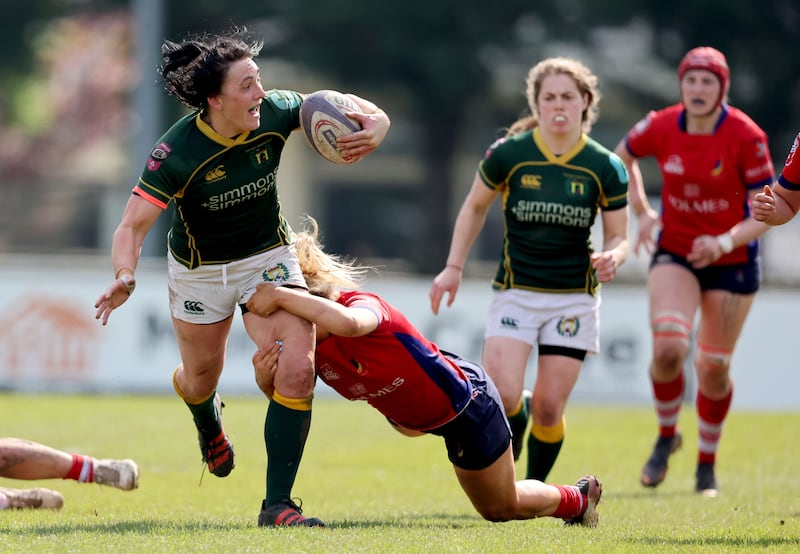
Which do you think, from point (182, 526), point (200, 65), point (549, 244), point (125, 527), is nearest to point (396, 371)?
point (182, 526)

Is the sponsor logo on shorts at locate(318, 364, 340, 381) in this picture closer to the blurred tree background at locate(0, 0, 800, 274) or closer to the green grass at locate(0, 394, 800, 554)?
the green grass at locate(0, 394, 800, 554)

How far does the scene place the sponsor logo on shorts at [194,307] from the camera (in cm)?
645

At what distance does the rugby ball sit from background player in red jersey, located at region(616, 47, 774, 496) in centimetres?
282

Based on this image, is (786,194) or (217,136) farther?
(786,194)

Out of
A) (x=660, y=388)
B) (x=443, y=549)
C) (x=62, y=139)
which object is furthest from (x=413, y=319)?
(x=62, y=139)

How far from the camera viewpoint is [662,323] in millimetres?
8141

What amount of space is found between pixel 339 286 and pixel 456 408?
791 mm

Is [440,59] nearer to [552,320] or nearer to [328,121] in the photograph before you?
[552,320]

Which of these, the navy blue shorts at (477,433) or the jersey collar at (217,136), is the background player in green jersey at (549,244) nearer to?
the navy blue shorts at (477,433)

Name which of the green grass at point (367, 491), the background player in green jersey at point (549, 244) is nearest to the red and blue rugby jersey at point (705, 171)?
the background player in green jersey at point (549, 244)

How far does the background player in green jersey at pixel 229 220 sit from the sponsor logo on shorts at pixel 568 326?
5.23 ft

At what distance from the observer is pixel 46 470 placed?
20.9 feet

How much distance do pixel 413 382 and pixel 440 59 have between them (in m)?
19.9

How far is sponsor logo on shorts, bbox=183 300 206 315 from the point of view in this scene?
6449 millimetres
